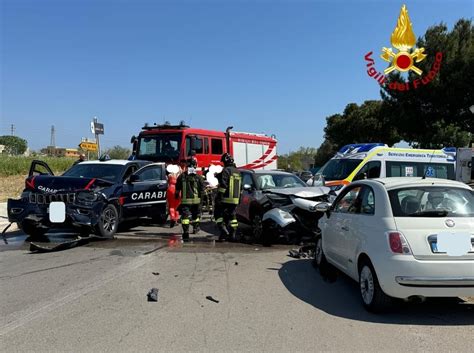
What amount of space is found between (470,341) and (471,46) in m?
30.6

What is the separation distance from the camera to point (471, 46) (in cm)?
2989

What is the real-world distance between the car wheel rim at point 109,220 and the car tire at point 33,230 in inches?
48.3

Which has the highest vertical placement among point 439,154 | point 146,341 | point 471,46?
point 471,46

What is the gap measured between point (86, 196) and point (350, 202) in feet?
18.6

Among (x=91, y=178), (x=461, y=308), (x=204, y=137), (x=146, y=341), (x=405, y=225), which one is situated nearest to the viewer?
(x=146, y=341)

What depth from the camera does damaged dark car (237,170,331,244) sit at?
9.01 meters

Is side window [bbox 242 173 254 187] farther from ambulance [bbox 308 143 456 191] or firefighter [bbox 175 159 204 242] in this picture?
ambulance [bbox 308 143 456 191]

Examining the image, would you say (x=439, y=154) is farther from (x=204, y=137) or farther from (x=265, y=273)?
(x=265, y=273)

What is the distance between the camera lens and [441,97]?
2989 cm

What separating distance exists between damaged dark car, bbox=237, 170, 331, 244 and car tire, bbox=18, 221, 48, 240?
14.7 ft

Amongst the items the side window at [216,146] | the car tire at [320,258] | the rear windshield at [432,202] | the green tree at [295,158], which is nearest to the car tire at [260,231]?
the car tire at [320,258]

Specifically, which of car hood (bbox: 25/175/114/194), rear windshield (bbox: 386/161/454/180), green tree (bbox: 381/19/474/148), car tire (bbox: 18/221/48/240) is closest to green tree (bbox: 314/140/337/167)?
green tree (bbox: 381/19/474/148)

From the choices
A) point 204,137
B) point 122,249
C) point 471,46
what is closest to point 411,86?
point 471,46

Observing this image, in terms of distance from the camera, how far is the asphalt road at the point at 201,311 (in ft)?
13.7
